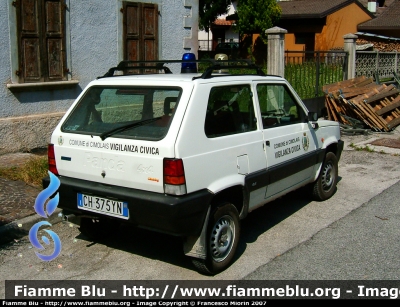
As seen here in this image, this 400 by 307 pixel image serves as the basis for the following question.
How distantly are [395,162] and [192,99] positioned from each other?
6159mm

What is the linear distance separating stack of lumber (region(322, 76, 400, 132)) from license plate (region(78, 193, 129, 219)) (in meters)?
8.71

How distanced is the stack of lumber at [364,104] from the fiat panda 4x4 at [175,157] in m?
7.11

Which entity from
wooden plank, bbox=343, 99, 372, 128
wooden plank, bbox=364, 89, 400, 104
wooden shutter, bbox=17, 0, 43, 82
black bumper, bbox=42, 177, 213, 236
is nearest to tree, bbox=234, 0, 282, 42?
wooden plank, bbox=364, 89, 400, 104

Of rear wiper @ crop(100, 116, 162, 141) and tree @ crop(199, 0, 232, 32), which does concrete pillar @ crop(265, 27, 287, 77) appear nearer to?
rear wiper @ crop(100, 116, 162, 141)

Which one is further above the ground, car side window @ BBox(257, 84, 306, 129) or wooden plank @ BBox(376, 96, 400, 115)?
car side window @ BBox(257, 84, 306, 129)

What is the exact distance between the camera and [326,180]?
703cm

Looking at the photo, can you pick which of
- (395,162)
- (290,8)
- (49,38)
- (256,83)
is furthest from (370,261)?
(290,8)

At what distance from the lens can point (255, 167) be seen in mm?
5137

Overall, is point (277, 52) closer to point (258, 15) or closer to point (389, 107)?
point (389, 107)

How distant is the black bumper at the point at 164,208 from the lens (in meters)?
4.25

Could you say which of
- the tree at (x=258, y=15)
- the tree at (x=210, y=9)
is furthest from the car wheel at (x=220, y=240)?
the tree at (x=210, y=9)

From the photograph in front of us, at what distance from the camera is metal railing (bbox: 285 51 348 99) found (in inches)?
509

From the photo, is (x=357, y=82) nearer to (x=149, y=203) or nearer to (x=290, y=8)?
(x=149, y=203)

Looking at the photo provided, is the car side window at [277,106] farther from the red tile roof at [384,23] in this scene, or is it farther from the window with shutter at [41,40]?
the red tile roof at [384,23]
